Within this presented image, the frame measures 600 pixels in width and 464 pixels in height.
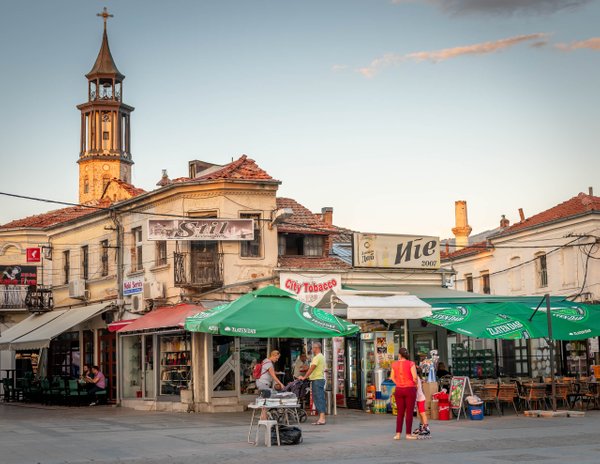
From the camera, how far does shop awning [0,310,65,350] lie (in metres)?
35.2

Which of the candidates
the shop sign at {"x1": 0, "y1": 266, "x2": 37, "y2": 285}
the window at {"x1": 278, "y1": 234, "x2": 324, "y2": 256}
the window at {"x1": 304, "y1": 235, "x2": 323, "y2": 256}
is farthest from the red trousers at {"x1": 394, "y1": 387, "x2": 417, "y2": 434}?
the shop sign at {"x1": 0, "y1": 266, "x2": 37, "y2": 285}

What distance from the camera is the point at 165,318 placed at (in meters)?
27.9

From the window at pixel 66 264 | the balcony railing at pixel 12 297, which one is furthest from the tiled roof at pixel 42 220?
the window at pixel 66 264

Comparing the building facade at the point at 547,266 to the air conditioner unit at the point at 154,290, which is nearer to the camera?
the air conditioner unit at the point at 154,290

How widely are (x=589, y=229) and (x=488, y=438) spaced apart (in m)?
22.9

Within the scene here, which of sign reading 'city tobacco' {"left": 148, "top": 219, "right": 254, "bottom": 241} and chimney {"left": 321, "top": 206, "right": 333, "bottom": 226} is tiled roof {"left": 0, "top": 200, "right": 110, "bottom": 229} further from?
sign reading 'city tobacco' {"left": 148, "top": 219, "right": 254, "bottom": 241}

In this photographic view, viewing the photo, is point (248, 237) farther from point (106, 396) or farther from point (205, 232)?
point (106, 396)

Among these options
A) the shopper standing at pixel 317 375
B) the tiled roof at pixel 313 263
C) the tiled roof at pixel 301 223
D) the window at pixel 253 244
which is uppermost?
the tiled roof at pixel 301 223

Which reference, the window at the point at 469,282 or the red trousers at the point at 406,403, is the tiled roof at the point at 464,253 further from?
the red trousers at the point at 406,403

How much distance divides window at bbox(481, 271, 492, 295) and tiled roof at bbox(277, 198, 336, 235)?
16.5m

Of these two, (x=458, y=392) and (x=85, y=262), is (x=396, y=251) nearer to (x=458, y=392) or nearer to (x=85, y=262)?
(x=458, y=392)

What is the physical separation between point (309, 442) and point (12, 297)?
89.0 ft

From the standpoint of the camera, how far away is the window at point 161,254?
98.1 feet

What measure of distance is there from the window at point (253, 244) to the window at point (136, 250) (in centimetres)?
432
